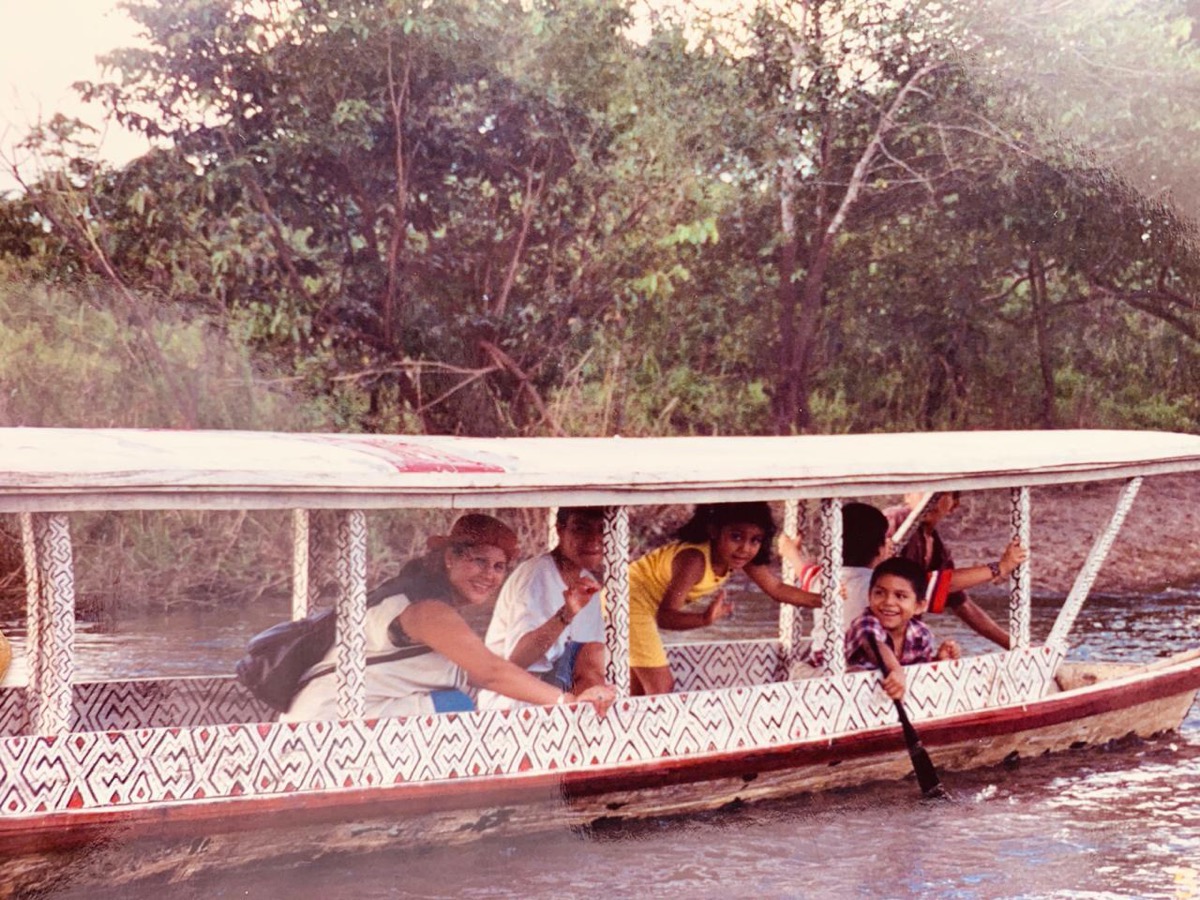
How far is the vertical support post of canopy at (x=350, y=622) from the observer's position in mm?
5523

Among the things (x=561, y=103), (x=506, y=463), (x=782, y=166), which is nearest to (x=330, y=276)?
(x=561, y=103)

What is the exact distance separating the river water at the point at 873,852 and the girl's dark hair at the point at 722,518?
3.63 ft

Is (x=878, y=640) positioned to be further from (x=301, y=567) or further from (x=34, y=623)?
(x=34, y=623)

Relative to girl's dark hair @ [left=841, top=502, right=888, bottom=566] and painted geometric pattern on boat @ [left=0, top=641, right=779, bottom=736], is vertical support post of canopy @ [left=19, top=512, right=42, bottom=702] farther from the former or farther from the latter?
girl's dark hair @ [left=841, top=502, right=888, bottom=566]

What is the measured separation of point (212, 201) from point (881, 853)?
31.7ft

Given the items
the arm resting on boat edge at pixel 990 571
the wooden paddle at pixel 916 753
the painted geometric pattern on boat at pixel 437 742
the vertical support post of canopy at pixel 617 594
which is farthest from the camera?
the arm resting on boat edge at pixel 990 571

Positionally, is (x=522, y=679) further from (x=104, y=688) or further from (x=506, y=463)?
(x=104, y=688)

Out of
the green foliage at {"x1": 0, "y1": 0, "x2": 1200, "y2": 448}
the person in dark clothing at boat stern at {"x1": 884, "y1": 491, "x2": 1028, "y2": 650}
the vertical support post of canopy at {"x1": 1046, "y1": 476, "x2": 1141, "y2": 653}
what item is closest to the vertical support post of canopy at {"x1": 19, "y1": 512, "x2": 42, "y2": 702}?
the person in dark clothing at boat stern at {"x1": 884, "y1": 491, "x2": 1028, "y2": 650}

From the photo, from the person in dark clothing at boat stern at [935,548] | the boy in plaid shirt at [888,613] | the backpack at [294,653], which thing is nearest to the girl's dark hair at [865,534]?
the person in dark clothing at boat stern at [935,548]

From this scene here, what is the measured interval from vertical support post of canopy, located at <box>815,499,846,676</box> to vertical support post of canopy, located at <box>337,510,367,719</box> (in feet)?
6.50

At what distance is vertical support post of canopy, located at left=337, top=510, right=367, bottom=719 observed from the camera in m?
5.52

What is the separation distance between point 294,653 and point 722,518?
1.75 metres

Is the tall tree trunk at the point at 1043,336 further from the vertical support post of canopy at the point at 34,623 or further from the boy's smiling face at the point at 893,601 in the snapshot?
the vertical support post of canopy at the point at 34,623

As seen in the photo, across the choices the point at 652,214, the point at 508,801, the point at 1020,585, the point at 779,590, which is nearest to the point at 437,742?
the point at 508,801
